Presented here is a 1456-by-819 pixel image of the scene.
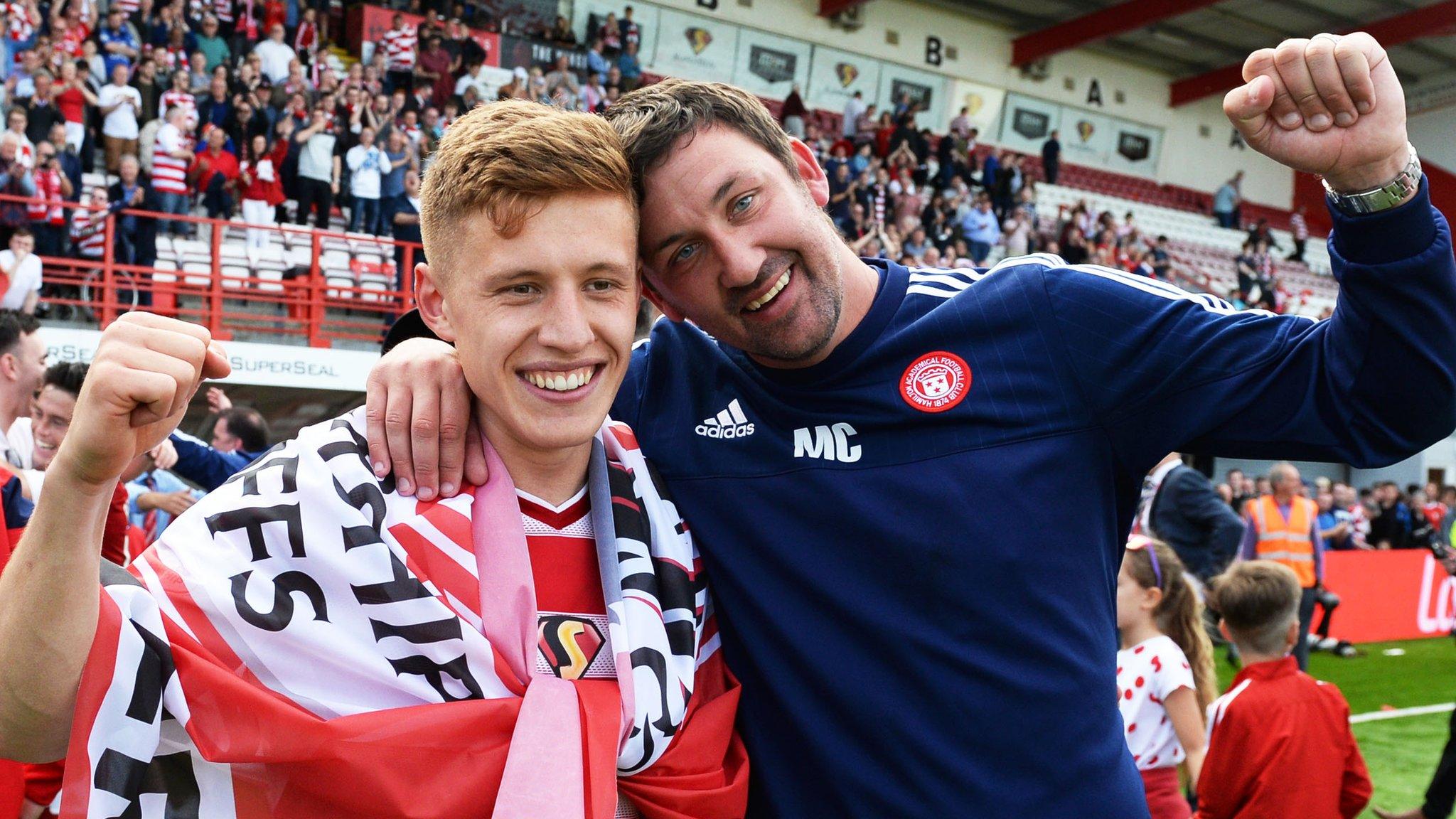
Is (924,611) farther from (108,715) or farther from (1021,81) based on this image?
(1021,81)

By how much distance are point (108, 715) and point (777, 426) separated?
1045mm

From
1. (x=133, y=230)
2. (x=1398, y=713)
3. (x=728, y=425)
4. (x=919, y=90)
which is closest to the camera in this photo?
(x=728, y=425)

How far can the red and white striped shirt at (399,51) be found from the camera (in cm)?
1492

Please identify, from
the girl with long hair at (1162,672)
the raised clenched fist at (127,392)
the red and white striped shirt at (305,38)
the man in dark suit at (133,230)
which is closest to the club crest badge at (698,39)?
the red and white striped shirt at (305,38)

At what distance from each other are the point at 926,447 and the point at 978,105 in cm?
2500

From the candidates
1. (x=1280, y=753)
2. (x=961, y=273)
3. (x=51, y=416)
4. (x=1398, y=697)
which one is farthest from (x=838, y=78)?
(x=961, y=273)

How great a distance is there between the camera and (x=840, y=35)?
23422 mm

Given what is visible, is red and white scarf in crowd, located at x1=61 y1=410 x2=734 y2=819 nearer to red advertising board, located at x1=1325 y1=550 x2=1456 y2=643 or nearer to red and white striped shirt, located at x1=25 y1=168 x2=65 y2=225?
red and white striped shirt, located at x1=25 y1=168 x2=65 y2=225

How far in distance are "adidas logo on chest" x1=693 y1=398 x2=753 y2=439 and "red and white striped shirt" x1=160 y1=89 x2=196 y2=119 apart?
1063 centimetres

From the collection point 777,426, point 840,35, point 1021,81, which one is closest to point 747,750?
point 777,426

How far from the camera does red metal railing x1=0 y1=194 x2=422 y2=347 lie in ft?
32.0

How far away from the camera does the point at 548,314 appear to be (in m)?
1.71

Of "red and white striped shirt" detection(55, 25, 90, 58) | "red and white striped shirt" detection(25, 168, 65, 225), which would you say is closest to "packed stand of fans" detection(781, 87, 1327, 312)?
"red and white striped shirt" detection(55, 25, 90, 58)

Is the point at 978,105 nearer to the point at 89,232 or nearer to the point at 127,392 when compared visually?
the point at 89,232
